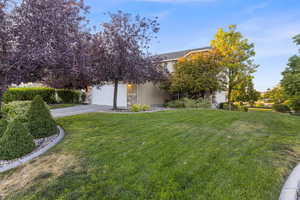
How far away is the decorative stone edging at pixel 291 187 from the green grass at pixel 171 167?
0.07 m

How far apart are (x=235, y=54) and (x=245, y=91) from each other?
403 centimetres

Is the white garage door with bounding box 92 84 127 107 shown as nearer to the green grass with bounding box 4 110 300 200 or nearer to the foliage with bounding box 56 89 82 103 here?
the foliage with bounding box 56 89 82 103

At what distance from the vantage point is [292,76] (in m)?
11.4

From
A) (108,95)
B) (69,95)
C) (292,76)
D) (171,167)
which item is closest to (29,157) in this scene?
(171,167)

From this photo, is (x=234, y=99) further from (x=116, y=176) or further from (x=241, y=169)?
(x=116, y=176)

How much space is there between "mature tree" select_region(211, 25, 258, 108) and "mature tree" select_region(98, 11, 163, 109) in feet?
25.9

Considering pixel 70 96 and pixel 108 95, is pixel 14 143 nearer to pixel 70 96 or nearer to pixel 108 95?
pixel 108 95

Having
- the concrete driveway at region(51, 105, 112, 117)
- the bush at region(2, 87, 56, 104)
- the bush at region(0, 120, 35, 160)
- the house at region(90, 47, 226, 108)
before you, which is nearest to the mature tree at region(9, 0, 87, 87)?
the bush at region(0, 120, 35, 160)

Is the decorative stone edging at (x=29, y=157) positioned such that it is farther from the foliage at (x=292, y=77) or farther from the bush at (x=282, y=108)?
the bush at (x=282, y=108)

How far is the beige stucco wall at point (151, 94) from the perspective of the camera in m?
13.7

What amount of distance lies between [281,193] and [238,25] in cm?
1627

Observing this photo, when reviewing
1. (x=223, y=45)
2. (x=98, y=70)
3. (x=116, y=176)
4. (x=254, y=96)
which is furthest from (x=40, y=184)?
(x=254, y=96)

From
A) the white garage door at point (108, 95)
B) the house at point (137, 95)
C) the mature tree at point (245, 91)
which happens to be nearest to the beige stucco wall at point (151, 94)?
the house at point (137, 95)

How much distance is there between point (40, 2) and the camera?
13.6 ft
